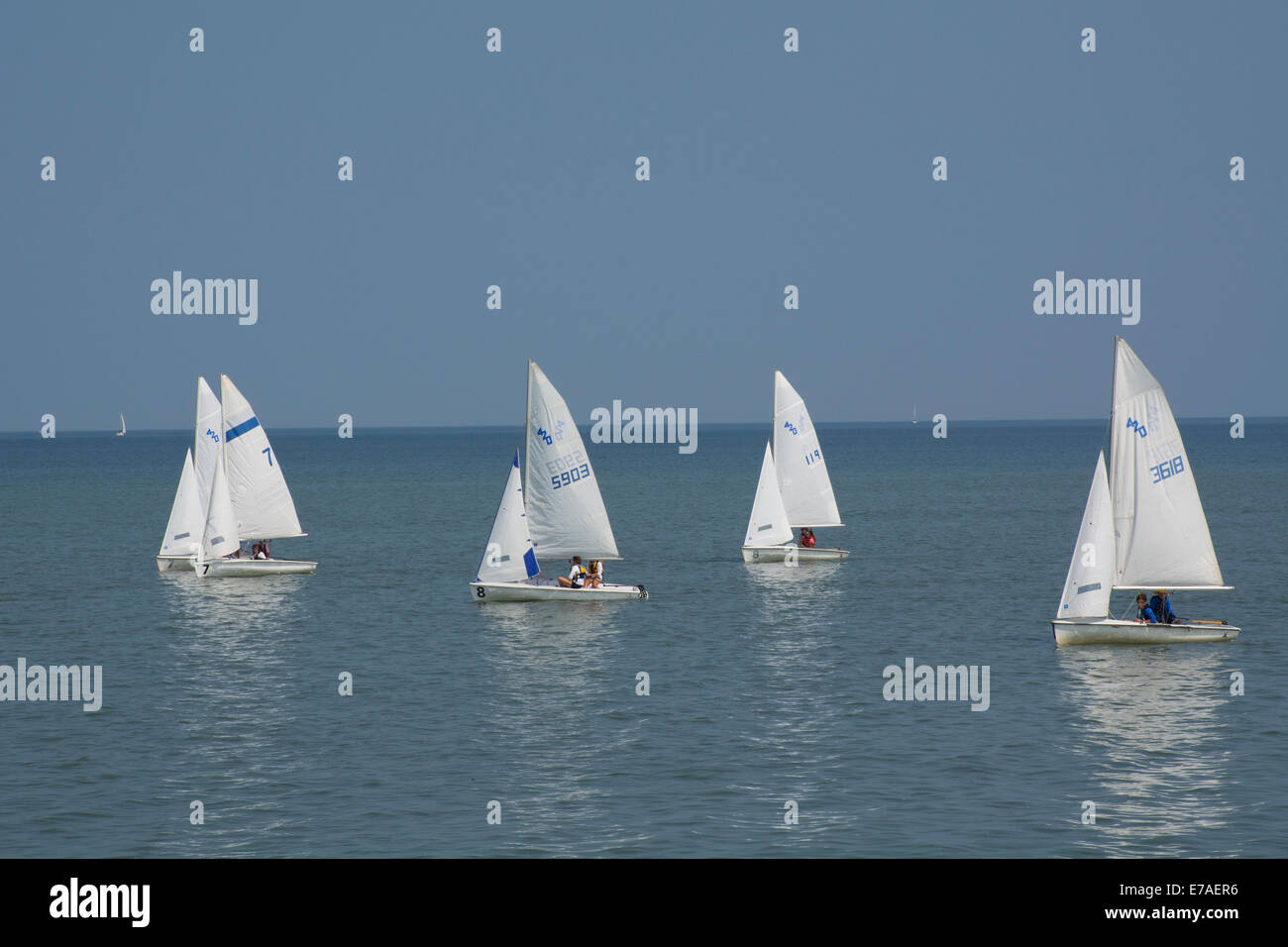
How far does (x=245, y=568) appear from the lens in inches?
2447

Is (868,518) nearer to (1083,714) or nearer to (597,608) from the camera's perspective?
(597,608)

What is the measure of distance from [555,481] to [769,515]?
53.4 ft

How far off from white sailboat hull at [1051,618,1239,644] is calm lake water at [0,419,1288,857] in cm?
48

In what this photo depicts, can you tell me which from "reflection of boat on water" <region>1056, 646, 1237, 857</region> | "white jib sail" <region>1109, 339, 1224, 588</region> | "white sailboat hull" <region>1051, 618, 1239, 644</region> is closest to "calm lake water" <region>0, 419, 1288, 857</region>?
"reflection of boat on water" <region>1056, 646, 1237, 857</region>

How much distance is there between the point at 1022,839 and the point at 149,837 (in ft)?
Answer: 50.3

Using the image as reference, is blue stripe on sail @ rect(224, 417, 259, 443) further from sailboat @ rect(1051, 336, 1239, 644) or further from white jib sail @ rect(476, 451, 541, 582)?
sailboat @ rect(1051, 336, 1239, 644)

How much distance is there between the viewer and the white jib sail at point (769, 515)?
6247 centimetres

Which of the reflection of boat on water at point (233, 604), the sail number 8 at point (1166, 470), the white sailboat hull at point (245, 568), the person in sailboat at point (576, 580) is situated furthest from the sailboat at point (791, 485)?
the sail number 8 at point (1166, 470)

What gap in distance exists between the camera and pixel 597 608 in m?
52.3

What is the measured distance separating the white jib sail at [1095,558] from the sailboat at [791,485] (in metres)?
24.8

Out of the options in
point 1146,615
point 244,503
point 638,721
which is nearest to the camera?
point 638,721

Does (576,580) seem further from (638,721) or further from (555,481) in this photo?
(638,721)

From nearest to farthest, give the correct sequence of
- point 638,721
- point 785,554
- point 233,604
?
point 638,721 < point 233,604 < point 785,554

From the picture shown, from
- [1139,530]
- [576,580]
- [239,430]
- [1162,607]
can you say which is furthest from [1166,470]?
[239,430]
